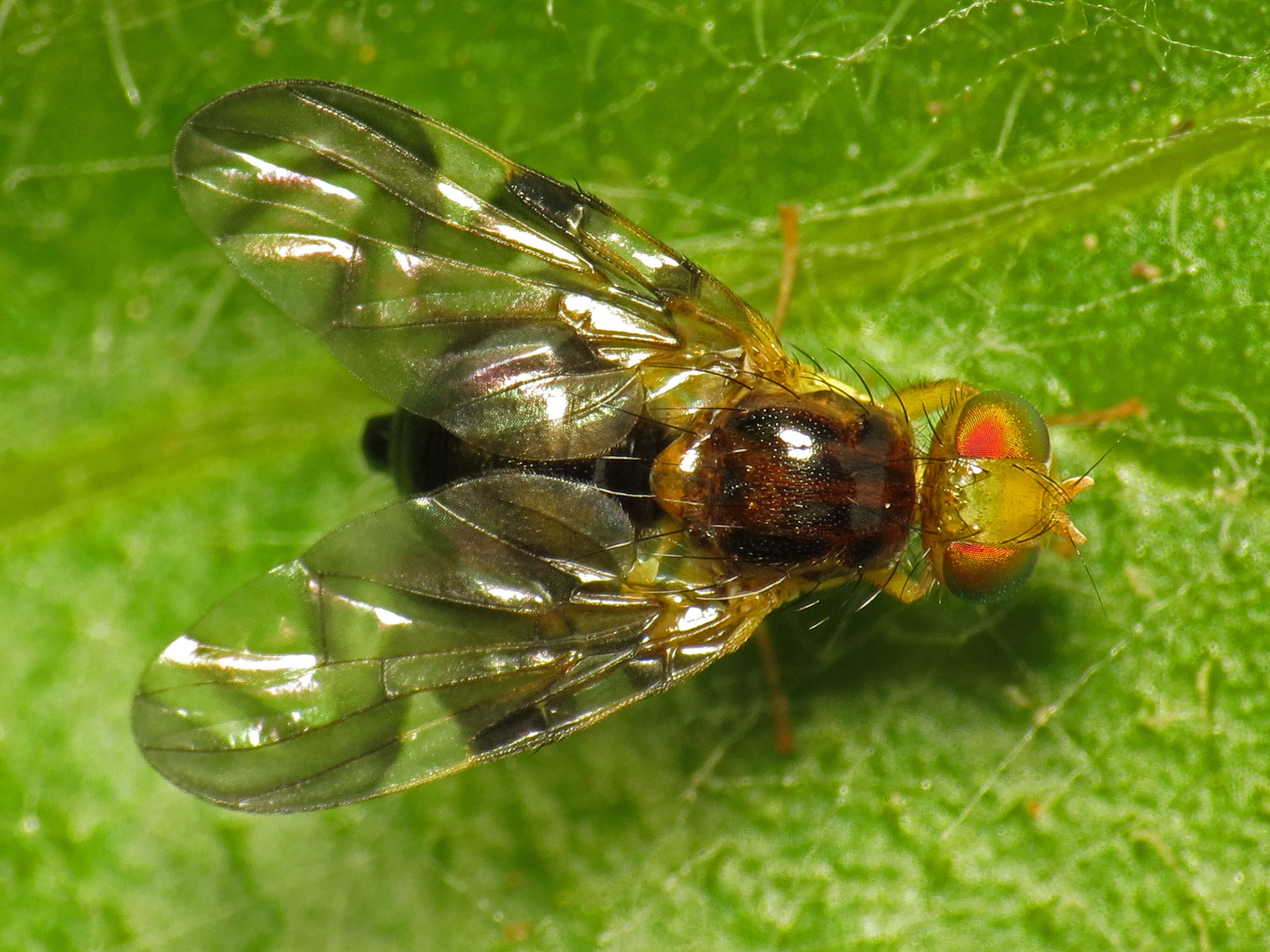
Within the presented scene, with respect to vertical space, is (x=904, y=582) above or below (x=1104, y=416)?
below

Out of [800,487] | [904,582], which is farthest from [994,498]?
[800,487]

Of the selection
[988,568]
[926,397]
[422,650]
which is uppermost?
[926,397]

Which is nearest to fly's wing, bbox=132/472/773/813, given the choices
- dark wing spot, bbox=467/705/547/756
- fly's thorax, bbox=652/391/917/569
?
dark wing spot, bbox=467/705/547/756

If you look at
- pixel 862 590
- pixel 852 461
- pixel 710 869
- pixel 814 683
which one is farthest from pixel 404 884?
pixel 852 461

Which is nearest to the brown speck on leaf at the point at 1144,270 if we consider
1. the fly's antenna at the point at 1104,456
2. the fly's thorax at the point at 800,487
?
the fly's antenna at the point at 1104,456

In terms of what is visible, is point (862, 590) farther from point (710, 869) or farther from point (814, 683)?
point (710, 869)

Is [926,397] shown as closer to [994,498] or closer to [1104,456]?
[994,498]
